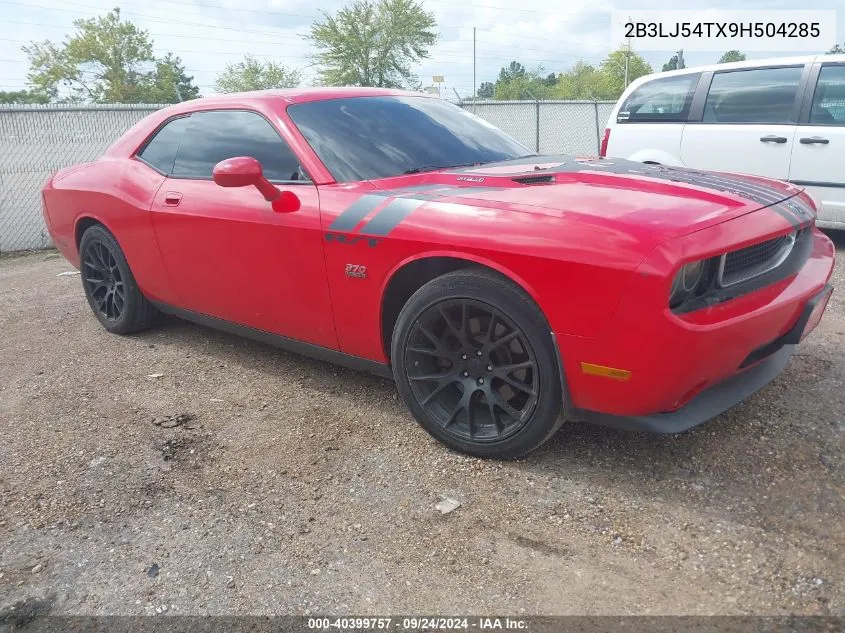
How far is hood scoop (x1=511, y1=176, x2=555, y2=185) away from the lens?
270 cm

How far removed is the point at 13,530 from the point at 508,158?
2.66 metres

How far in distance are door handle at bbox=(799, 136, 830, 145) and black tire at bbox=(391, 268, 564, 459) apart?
180 inches

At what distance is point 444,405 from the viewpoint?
2.72 metres

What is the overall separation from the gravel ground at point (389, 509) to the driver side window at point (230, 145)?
3.60 ft

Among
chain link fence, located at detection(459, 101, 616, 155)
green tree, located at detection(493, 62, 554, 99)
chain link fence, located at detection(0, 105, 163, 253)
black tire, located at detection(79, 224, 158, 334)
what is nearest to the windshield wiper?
black tire, located at detection(79, 224, 158, 334)

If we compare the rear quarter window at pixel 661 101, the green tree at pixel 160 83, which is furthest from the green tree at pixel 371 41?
the rear quarter window at pixel 661 101

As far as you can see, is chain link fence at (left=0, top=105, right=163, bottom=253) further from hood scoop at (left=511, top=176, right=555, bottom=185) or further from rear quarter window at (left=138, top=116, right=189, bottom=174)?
hood scoop at (left=511, top=176, right=555, bottom=185)

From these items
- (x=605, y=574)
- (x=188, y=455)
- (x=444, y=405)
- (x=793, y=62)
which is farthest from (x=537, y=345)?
(x=793, y=62)

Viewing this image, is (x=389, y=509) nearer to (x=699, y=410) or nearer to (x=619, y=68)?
(x=699, y=410)

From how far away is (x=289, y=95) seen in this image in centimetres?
342

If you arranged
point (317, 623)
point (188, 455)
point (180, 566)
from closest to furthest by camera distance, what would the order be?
1. point (317, 623)
2. point (180, 566)
3. point (188, 455)

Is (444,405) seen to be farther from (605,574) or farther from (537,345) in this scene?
(605,574)

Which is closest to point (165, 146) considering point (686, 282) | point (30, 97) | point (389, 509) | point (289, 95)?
point (289, 95)

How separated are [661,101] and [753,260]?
4647 millimetres
